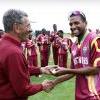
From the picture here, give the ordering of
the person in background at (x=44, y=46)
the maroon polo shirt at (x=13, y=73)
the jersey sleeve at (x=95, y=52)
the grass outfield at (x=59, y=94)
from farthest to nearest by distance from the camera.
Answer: the person in background at (x=44, y=46) → the grass outfield at (x=59, y=94) → the jersey sleeve at (x=95, y=52) → the maroon polo shirt at (x=13, y=73)

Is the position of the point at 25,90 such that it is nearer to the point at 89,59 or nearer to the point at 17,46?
the point at 17,46

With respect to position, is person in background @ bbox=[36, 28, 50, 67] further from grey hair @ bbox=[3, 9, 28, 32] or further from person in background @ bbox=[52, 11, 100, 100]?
grey hair @ bbox=[3, 9, 28, 32]

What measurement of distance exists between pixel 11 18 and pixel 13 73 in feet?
2.22

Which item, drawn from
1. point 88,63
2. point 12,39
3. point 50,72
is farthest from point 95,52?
point 12,39

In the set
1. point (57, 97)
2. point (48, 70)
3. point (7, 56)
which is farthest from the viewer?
point (57, 97)

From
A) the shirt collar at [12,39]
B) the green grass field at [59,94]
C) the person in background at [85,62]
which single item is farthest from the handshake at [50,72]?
the green grass field at [59,94]

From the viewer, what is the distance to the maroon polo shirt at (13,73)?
544cm

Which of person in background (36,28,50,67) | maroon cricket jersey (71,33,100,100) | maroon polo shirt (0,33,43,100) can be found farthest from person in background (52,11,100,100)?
person in background (36,28,50,67)

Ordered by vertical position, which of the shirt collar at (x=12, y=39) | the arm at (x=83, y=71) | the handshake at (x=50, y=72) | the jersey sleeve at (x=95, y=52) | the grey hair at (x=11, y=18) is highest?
the grey hair at (x=11, y=18)

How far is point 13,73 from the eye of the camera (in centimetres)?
A: 544

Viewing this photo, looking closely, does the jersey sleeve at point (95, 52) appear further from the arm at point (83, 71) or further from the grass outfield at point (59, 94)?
the grass outfield at point (59, 94)

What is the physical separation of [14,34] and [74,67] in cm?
108

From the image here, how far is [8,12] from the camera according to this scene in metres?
5.68

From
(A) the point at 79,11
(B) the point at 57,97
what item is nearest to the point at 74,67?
(A) the point at 79,11
